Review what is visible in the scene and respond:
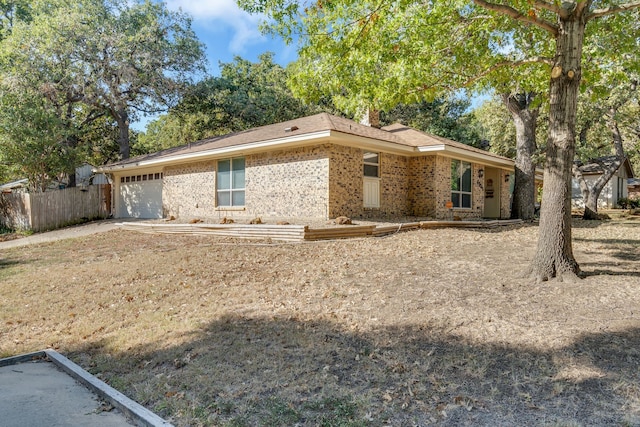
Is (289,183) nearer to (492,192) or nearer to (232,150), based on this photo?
(232,150)

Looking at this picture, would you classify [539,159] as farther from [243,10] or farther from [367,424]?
[367,424]

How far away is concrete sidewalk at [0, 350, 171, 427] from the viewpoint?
326cm

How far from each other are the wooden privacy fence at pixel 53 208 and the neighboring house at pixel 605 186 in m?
30.5

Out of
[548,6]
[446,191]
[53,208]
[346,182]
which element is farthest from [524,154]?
[53,208]

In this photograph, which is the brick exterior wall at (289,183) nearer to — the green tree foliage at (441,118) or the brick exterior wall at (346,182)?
the brick exterior wall at (346,182)

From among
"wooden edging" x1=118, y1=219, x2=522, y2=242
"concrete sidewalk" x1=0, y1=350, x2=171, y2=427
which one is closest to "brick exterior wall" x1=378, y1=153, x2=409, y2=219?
"wooden edging" x1=118, y1=219, x2=522, y2=242

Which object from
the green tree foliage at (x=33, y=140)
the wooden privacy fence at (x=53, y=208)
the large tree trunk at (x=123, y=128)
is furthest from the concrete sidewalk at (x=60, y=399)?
the large tree trunk at (x=123, y=128)

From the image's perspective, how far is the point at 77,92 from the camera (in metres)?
20.5

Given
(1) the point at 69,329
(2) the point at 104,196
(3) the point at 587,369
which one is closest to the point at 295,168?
(1) the point at 69,329

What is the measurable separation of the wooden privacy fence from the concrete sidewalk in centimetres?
1695

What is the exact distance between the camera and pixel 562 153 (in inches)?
242

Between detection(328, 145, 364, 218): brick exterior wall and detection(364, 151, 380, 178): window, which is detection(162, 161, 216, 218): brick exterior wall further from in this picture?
detection(364, 151, 380, 178): window

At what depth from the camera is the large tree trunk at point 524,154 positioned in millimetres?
17906

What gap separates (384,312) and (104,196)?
2043cm
